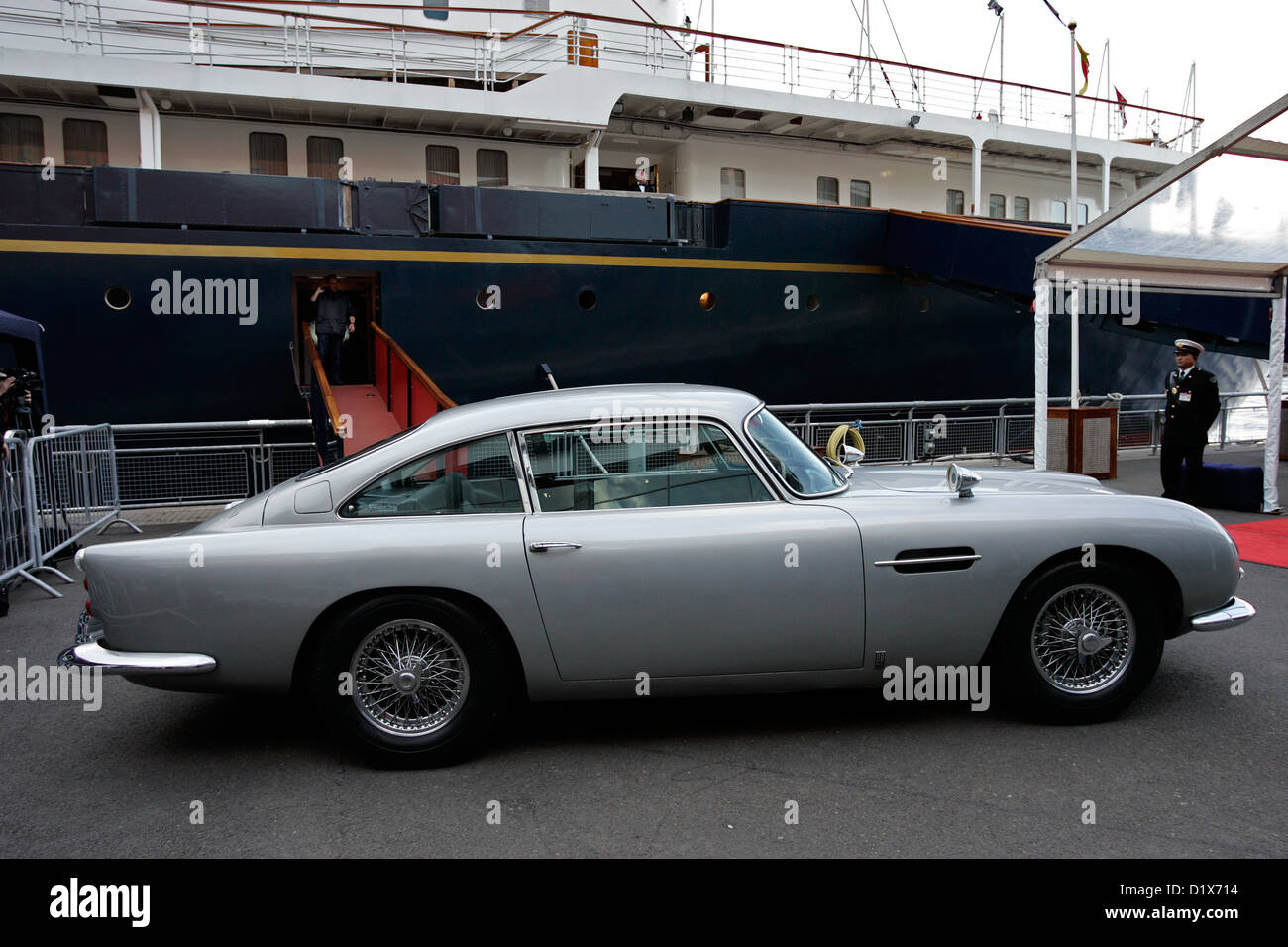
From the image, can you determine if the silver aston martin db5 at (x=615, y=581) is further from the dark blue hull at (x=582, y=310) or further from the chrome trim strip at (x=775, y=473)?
the dark blue hull at (x=582, y=310)

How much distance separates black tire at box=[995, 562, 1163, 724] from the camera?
3811mm

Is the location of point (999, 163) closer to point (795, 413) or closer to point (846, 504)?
point (795, 413)

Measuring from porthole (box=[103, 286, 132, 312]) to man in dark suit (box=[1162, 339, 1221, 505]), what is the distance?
10.9 metres

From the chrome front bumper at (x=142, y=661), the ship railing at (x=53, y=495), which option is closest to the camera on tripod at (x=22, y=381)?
the ship railing at (x=53, y=495)

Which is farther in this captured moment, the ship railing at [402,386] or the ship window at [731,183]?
the ship window at [731,183]

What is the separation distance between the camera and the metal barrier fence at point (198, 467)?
9.88 meters

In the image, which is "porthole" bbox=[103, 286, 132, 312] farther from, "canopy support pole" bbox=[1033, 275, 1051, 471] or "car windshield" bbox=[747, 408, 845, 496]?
"canopy support pole" bbox=[1033, 275, 1051, 471]

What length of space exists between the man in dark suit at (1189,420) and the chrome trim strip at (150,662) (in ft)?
28.9
